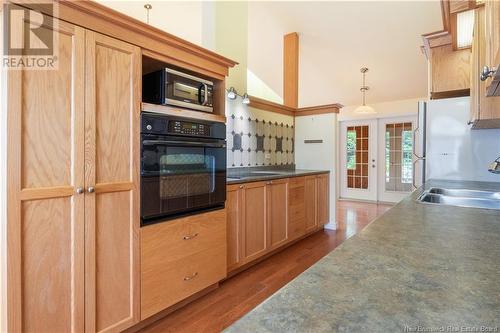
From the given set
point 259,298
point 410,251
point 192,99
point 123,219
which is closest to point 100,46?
point 192,99

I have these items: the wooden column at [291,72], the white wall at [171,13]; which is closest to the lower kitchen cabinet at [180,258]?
the white wall at [171,13]

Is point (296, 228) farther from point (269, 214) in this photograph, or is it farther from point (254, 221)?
point (254, 221)

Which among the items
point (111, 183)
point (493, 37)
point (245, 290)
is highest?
point (493, 37)

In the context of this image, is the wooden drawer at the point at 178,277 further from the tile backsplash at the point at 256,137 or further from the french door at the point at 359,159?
the french door at the point at 359,159

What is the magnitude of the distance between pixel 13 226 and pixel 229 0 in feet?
9.31

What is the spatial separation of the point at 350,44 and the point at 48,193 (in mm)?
4607

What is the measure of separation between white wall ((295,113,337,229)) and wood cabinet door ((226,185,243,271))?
2.06 meters

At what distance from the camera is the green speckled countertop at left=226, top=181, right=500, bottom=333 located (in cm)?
38

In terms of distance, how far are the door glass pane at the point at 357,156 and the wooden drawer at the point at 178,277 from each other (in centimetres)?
515

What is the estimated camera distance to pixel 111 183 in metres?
1.50

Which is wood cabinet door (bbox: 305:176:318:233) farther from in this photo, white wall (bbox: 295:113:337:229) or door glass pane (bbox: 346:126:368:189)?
door glass pane (bbox: 346:126:368:189)

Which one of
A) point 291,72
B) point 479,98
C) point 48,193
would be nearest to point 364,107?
point 291,72

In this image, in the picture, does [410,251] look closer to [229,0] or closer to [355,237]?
[355,237]

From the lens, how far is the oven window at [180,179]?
1661mm
